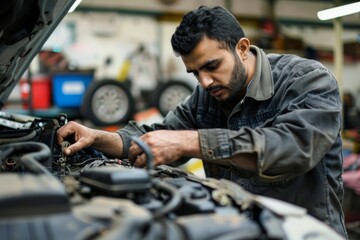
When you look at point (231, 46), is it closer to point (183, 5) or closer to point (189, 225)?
point (189, 225)

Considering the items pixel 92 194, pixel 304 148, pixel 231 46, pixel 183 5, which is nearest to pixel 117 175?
pixel 92 194

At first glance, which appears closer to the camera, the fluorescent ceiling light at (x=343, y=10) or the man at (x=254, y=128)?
the man at (x=254, y=128)

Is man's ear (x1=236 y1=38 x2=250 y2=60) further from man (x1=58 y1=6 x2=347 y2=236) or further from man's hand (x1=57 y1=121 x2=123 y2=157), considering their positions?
man's hand (x1=57 y1=121 x2=123 y2=157)

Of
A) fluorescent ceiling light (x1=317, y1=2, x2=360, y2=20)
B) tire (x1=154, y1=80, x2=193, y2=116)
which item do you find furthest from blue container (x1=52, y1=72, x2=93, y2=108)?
fluorescent ceiling light (x1=317, y1=2, x2=360, y2=20)

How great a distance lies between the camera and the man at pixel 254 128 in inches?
45.7

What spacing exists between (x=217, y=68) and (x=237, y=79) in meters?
0.08

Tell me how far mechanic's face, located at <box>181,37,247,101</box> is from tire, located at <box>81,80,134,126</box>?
3073mm

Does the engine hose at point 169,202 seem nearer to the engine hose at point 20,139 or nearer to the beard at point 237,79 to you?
the beard at point 237,79

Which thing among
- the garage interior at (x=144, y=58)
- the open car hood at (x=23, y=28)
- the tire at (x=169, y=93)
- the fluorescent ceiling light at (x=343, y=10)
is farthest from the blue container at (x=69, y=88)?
the open car hood at (x=23, y=28)

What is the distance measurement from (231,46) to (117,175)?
0.77 meters

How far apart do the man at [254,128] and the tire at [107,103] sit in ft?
9.23

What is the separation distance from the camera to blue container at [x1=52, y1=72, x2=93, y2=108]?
454cm

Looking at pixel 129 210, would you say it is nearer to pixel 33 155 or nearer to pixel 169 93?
pixel 33 155

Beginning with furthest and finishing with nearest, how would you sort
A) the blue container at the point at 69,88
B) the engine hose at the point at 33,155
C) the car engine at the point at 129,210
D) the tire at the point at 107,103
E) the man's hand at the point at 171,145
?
the blue container at the point at 69,88 < the tire at the point at 107,103 < the man's hand at the point at 171,145 < the engine hose at the point at 33,155 < the car engine at the point at 129,210
